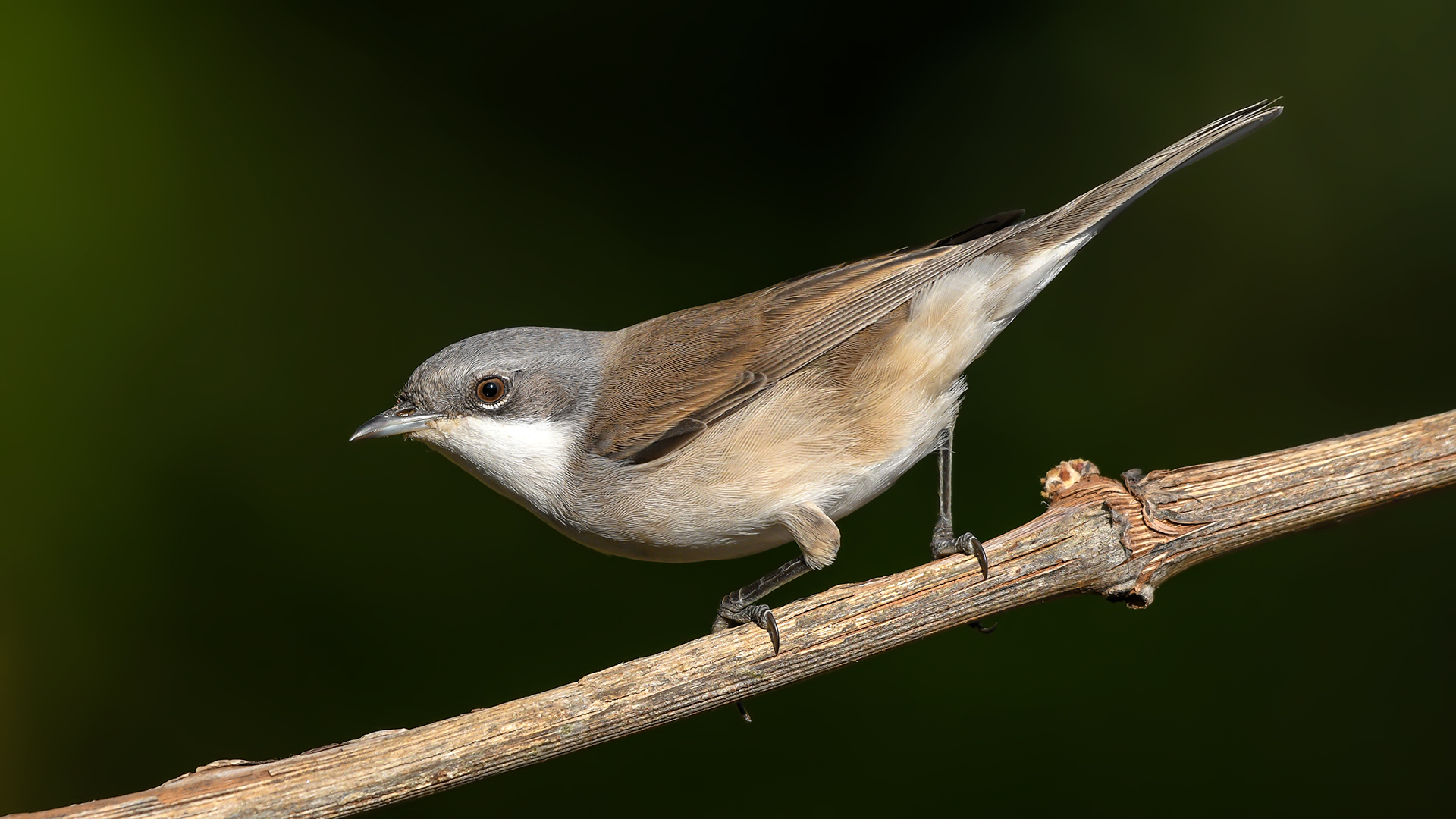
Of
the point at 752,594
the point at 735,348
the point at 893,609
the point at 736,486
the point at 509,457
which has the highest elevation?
the point at 735,348

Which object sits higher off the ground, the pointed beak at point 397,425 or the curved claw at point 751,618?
the pointed beak at point 397,425

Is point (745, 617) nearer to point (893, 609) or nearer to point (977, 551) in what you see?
point (893, 609)

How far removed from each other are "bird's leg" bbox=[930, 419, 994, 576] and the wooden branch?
0.04 m

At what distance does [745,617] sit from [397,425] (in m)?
1.11

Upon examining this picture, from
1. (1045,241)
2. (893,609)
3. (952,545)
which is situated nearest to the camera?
(893,609)

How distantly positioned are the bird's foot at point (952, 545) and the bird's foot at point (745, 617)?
493mm

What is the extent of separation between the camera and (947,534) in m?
2.79

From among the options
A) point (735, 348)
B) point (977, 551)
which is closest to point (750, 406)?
point (735, 348)

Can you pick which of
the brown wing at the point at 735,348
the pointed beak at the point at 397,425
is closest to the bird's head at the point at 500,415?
the pointed beak at the point at 397,425

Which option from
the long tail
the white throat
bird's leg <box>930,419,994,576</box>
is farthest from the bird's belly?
the long tail

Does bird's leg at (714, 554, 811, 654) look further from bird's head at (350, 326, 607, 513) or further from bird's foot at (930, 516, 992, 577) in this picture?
bird's head at (350, 326, 607, 513)

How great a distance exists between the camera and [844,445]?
8.77 ft

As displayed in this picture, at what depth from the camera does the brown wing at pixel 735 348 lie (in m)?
2.78

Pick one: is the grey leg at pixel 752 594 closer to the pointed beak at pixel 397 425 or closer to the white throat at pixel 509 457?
the white throat at pixel 509 457
